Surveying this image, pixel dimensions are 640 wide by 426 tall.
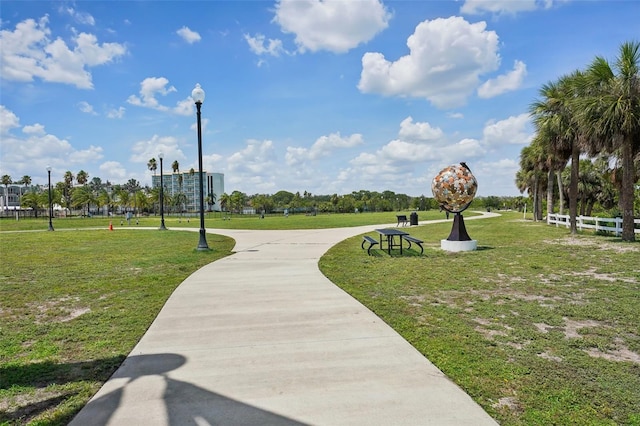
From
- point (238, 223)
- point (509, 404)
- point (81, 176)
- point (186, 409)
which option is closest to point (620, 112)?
point (509, 404)

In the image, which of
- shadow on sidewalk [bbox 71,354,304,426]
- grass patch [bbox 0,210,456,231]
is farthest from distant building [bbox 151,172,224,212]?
shadow on sidewalk [bbox 71,354,304,426]

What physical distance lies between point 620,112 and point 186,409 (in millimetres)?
19479

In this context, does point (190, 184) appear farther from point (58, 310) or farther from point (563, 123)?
point (58, 310)

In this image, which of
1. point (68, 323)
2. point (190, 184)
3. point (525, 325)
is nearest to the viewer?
point (525, 325)

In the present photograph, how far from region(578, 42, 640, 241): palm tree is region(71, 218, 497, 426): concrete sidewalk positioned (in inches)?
632

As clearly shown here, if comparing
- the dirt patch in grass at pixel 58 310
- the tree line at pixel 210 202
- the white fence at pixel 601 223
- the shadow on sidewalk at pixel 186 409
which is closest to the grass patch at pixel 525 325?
the shadow on sidewalk at pixel 186 409

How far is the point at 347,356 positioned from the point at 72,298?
6000 mm

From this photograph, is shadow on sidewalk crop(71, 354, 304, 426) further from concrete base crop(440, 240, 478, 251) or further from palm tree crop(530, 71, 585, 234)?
palm tree crop(530, 71, 585, 234)

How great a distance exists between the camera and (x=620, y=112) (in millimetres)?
15742

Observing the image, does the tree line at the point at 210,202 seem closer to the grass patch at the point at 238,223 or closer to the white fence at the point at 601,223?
the grass patch at the point at 238,223

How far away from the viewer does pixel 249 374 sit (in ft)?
12.5

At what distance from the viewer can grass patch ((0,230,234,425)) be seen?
3492 millimetres

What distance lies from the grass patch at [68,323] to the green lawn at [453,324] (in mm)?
22

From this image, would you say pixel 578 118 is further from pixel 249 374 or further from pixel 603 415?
pixel 249 374
